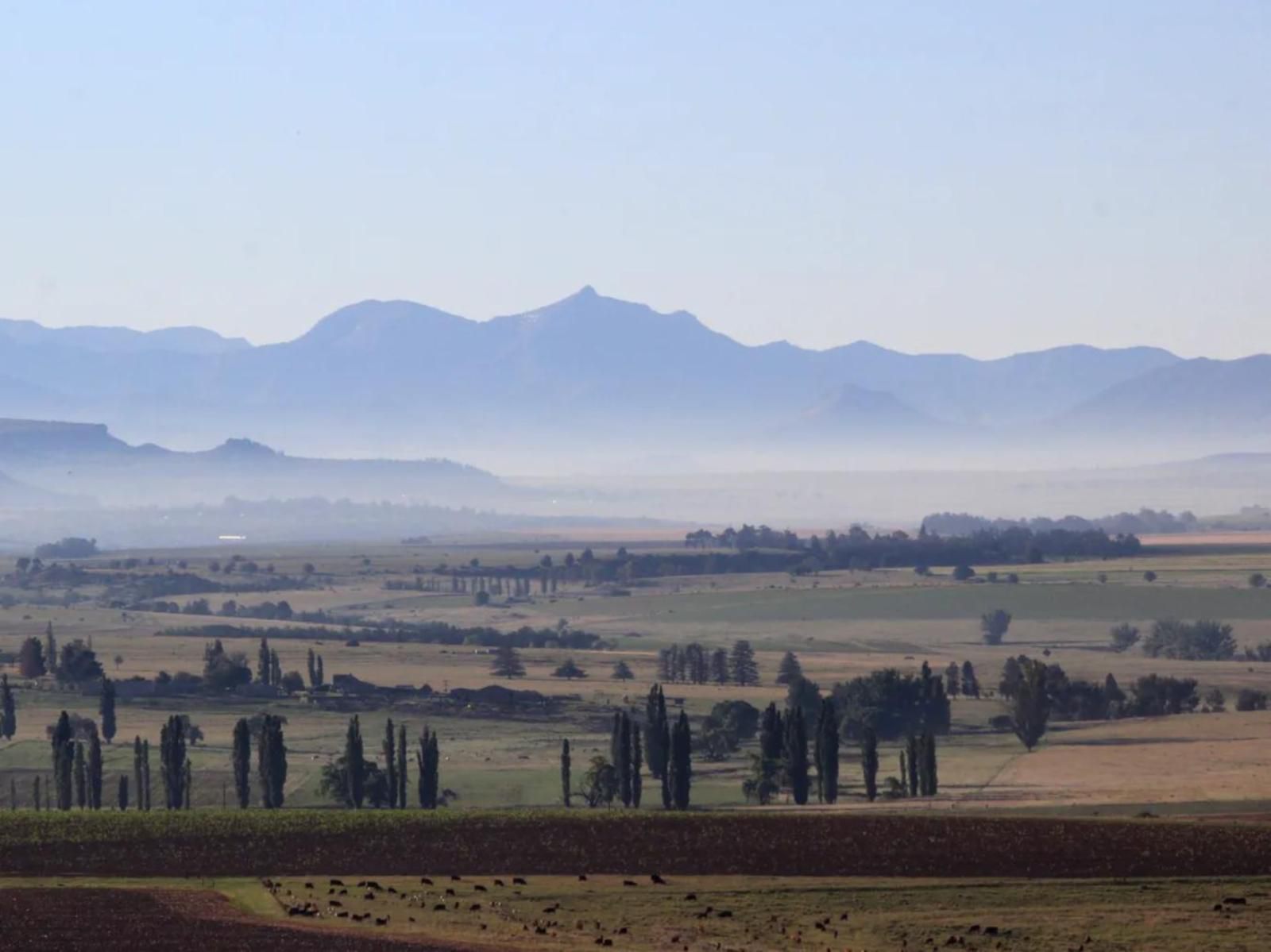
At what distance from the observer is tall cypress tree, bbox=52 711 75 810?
306 ft

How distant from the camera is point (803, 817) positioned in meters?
75.1

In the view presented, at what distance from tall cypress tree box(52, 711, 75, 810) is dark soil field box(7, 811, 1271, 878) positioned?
53.5ft

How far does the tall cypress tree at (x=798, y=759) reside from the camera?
93.6 meters

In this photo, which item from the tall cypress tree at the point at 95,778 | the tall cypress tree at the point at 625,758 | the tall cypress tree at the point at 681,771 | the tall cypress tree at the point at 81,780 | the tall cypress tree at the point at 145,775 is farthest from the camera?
the tall cypress tree at the point at 145,775

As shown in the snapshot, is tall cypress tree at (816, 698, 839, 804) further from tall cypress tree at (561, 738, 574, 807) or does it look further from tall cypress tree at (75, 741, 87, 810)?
tall cypress tree at (75, 741, 87, 810)

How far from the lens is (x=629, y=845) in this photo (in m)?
69.9

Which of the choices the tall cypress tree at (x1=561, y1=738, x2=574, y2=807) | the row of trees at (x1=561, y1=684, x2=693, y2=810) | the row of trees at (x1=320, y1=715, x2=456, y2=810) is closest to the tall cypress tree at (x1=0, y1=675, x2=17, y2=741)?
the row of trees at (x1=320, y1=715, x2=456, y2=810)

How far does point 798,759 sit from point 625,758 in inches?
293

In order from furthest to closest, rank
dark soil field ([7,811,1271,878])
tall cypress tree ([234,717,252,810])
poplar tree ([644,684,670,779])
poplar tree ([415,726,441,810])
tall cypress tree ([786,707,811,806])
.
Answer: poplar tree ([644,684,670,779]) < tall cypress tree ([234,717,252,810]) < tall cypress tree ([786,707,811,806]) < poplar tree ([415,726,441,810]) < dark soil field ([7,811,1271,878])

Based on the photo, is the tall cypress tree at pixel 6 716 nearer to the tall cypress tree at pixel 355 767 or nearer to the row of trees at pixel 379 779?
the row of trees at pixel 379 779

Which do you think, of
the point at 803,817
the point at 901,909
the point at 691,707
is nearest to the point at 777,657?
the point at 691,707

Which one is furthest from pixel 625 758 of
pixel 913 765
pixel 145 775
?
pixel 145 775

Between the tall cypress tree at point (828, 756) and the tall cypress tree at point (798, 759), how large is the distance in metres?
0.69

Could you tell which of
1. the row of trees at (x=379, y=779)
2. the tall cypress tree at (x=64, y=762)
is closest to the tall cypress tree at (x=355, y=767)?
the row of trees at (x=379, y=779)
